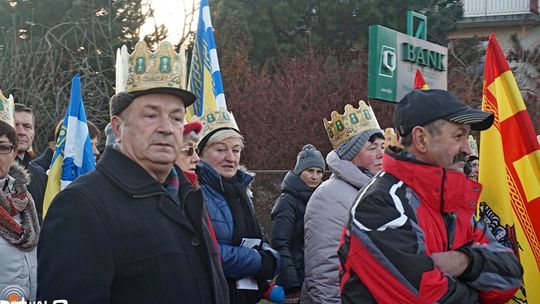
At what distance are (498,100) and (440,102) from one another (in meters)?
1.74

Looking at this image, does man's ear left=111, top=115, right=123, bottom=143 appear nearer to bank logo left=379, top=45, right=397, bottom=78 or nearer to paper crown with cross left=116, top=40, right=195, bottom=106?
paper crown with cross left=116, top=40, right=195, bottom=106

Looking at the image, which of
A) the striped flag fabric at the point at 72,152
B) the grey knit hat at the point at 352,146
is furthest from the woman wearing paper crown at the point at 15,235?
the grey knit hat at the point at 352,146

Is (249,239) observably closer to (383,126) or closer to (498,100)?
(498,100)

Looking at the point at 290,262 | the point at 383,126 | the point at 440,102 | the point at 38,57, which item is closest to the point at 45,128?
the point at 38,57

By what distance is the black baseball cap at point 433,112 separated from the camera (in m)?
3.70

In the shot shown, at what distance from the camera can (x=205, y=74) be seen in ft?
23.5

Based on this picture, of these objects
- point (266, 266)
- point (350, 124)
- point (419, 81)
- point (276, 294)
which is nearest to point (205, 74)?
point (350, 124)

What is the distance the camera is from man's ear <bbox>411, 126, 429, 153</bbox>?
3.73 meters

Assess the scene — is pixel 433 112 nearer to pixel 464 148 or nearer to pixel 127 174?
pixel 464 148

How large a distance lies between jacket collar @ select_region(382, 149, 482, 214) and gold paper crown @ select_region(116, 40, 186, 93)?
1063 mm

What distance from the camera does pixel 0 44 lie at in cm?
2242

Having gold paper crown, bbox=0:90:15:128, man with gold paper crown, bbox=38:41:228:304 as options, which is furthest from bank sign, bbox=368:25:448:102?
man with gold paper crown, bbox=38:41:228:304

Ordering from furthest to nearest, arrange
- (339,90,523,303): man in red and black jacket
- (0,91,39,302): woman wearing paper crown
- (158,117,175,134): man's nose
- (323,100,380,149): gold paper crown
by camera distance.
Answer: (323,100,380,149): gold paper crown < (0,91,39,302): woman wearing paper crown < (339,90,523,303): man in red and black jacket < (158,117,175,134): man's nose

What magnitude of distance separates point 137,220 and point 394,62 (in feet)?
13.1
